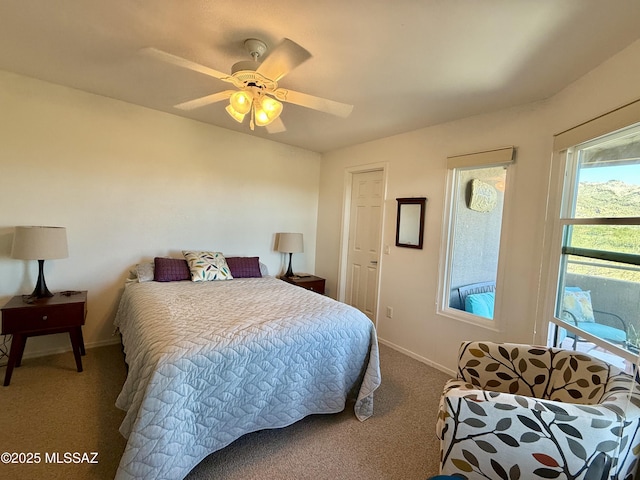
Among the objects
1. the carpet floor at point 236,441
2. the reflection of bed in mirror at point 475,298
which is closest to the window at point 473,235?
the reflection of bed in mirror at point 475,298

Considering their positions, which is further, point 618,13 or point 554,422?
point 618,13

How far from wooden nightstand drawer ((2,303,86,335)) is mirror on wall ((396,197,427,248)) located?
118 inches

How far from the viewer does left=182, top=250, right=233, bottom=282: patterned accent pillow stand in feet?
9.50

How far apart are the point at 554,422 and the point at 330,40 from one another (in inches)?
80.2

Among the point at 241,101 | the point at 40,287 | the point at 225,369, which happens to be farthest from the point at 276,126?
the point at 40,287

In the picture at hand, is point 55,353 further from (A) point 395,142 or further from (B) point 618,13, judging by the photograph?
(B) point 618,13

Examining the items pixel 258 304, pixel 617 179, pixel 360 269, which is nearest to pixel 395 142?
pixel 360 269

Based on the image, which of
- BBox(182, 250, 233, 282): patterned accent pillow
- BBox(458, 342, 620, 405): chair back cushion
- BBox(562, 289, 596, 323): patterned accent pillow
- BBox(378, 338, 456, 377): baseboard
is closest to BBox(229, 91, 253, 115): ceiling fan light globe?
BBox(182, 250, 233, 282): patterned accent pillow

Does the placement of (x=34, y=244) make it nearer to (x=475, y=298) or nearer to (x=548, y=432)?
(x=548, y=432)

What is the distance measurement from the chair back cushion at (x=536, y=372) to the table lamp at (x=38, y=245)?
3088 millimetres

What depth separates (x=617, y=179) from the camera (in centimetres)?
161

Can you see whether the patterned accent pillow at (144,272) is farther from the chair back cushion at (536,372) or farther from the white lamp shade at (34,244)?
the chair back cushion at (536,372)

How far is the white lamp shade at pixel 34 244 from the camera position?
221cm

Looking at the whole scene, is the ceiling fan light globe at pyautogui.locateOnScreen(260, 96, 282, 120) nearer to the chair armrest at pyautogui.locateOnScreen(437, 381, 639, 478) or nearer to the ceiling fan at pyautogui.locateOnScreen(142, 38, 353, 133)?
the ceiling fan at pyautogui.locateOnScreen(142, 38, 353, 133)
